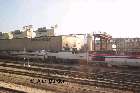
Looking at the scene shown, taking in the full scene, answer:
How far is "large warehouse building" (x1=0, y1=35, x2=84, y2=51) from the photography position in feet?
117

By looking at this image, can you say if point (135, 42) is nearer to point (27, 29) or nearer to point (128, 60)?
point (128, 60)

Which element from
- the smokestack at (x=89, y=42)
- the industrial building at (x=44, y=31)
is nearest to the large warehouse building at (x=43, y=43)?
the smokestack at (x=89, y=42)

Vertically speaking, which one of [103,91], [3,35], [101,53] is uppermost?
[3,35]

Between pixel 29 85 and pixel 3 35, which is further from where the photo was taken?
pixel 3 35

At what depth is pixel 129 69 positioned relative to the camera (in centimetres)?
2331

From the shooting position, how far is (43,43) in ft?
122

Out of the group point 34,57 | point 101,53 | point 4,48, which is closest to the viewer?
point 101,53

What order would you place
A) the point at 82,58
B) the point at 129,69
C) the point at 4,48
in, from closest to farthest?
the point at 129,69
the point at 82,58
the point at 4,48

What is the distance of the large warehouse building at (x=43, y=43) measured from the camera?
35.8 m

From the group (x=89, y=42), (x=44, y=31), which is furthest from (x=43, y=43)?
(x=44, y=31)

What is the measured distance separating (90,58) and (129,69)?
5.53 m

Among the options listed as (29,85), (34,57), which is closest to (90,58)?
(34,57)

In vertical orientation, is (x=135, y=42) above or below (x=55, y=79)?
above

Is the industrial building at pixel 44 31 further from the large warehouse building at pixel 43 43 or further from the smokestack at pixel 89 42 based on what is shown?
the smokestack at pixel 89 42
